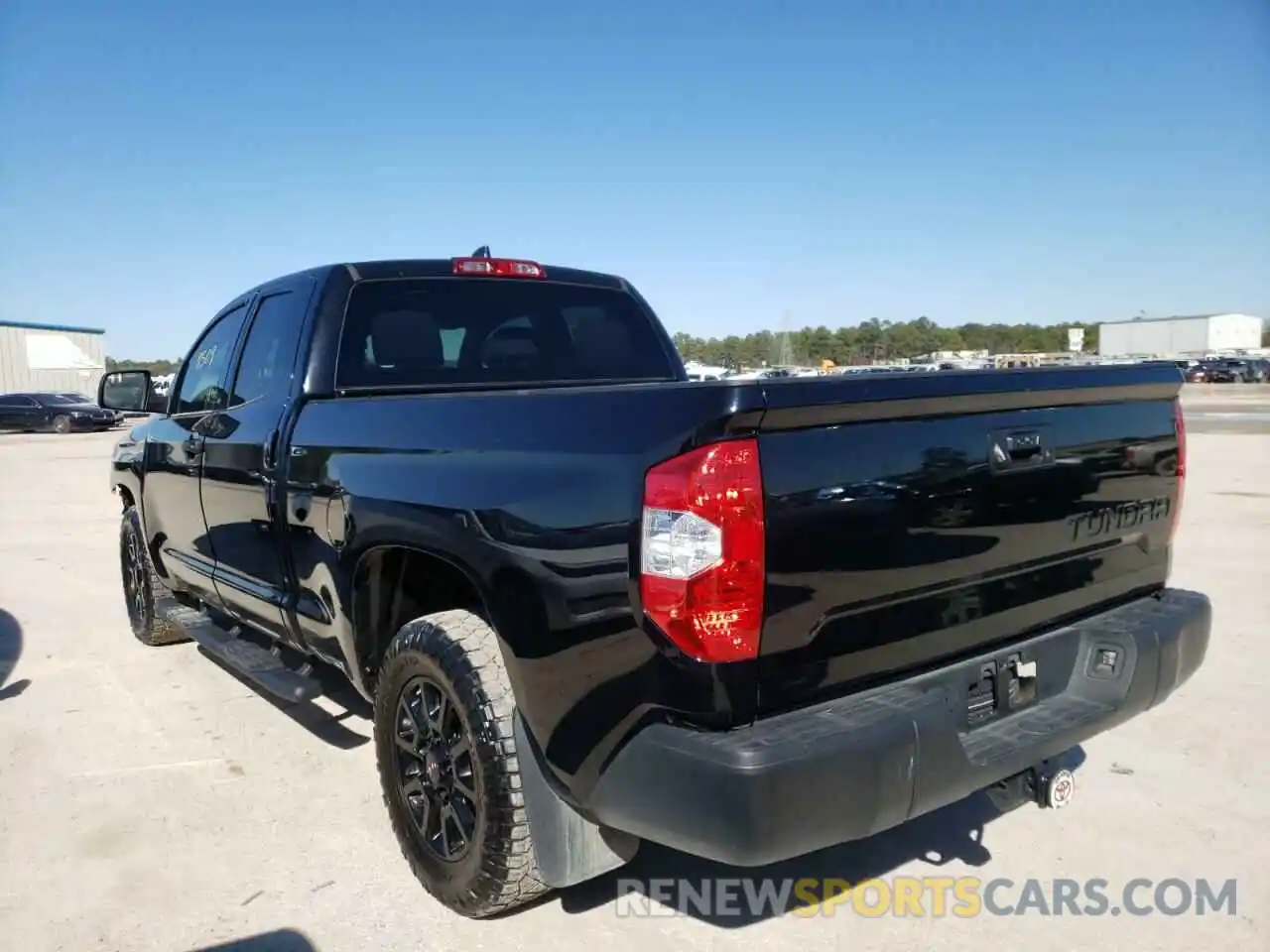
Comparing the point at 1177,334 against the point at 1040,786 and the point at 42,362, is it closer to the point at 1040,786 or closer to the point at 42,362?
the point at 42,362

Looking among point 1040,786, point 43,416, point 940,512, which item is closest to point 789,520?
point 940,512

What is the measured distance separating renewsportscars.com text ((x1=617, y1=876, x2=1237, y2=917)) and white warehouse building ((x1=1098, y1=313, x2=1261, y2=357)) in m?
102

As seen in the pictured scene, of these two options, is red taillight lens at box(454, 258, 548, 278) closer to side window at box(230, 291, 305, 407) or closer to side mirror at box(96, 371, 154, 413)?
side window at box(230, 291, 305, 407)

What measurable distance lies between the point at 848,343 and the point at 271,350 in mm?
47128

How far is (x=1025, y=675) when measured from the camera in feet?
9.00

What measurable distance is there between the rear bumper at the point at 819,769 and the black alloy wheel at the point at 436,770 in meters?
0.60

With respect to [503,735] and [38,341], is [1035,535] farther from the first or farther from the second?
[38,341]

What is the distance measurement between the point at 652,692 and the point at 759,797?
0.33 meters

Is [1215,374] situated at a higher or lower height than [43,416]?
lower

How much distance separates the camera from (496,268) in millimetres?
4398

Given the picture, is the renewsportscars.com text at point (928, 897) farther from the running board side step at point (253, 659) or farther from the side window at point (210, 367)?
the side window at point (210, 367)

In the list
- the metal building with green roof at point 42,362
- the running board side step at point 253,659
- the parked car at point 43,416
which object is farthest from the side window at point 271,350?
the metal building with green roof at point 42,362

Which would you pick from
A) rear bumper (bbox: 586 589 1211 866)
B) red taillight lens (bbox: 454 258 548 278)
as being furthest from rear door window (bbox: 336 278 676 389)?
rear bumper (bbox: 586 589 1211 866)

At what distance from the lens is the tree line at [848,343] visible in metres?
29.6
